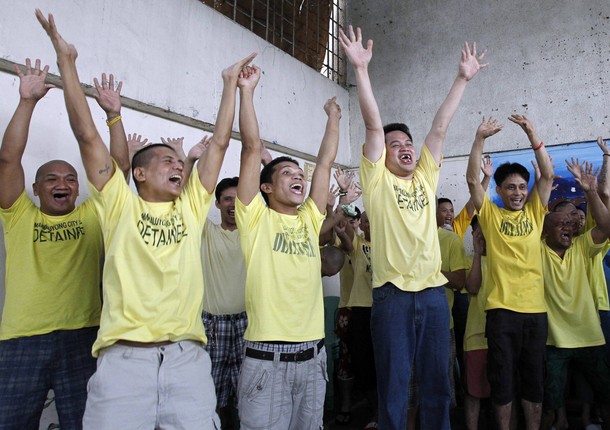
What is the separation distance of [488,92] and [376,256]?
3.22 meters

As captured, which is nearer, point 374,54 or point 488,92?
point 488,92

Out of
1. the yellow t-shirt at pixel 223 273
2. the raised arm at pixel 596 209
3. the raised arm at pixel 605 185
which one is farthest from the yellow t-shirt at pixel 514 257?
the yellow t-shirt at pixel 223 273

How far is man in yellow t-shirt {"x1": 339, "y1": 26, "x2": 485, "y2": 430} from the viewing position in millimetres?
2064

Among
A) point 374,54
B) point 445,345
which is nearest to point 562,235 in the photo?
point 445,345

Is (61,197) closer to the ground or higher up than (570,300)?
higher up

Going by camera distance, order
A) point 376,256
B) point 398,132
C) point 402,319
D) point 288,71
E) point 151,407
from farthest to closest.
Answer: point 288,71 < point 398,132 < point 376,256 < point 402,319 < point 151,407

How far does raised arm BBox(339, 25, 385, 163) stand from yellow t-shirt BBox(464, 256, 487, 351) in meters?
1.37

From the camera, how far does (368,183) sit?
7.36 feet

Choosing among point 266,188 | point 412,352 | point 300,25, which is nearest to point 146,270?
point 266,188

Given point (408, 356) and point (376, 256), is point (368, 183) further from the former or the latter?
point (408, 356)

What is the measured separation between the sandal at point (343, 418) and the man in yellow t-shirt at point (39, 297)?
6.18 feet

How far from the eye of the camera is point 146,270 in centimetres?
168

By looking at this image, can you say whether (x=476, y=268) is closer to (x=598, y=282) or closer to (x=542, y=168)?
(x=542, y=168)

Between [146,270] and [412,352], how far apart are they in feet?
4.13
